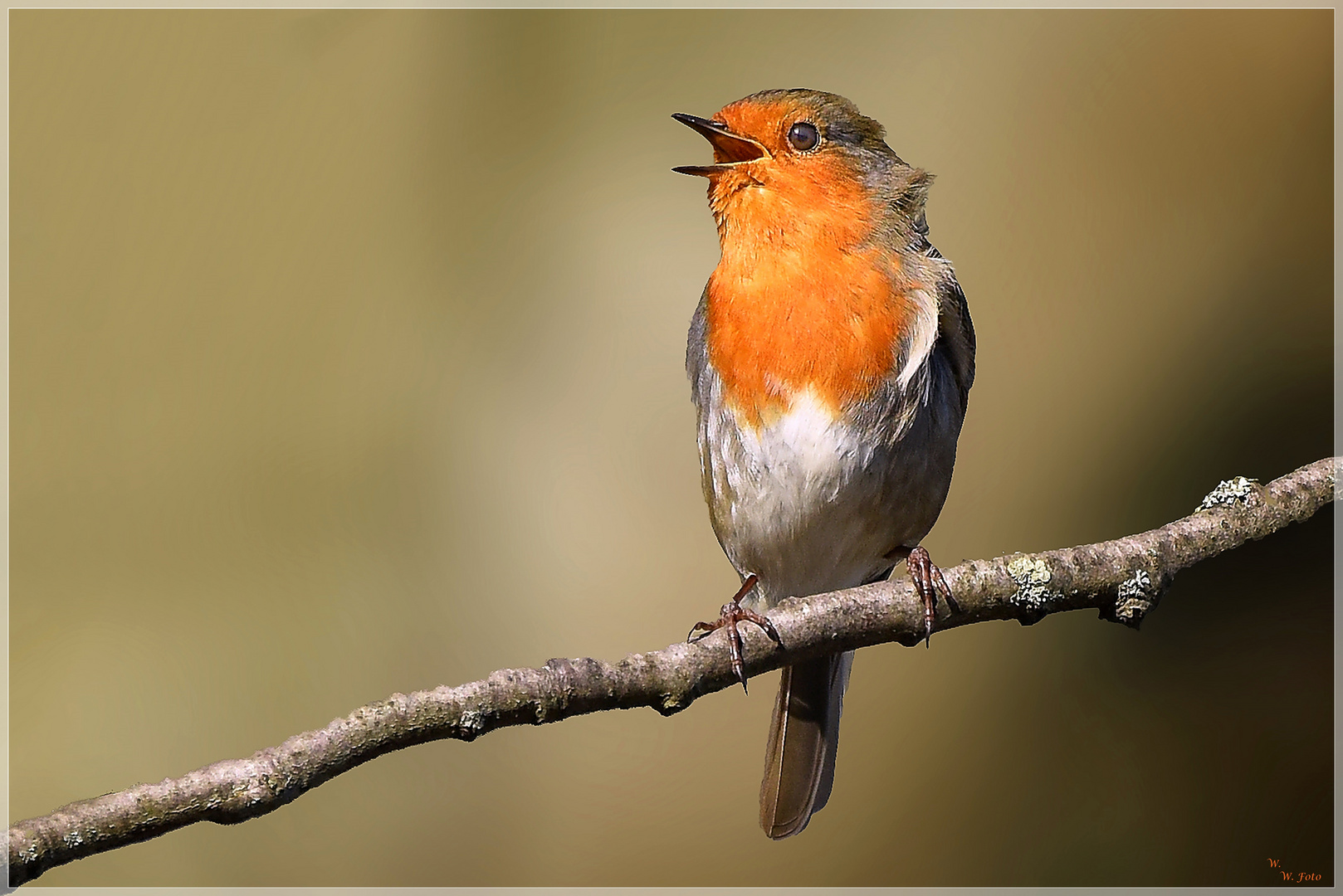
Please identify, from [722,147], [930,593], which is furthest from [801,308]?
[930,593]

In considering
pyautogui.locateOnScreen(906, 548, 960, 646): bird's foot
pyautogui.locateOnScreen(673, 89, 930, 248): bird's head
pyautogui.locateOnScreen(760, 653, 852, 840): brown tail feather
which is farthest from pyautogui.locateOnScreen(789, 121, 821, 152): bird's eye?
pyautogui.locateOnScreen(760, 653, 852, 840): brown tail feather

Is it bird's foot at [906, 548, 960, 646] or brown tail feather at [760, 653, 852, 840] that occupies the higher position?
bird's foot at [906, 548, 960, 646]

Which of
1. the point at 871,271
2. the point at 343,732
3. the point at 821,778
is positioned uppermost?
the point at 871,271

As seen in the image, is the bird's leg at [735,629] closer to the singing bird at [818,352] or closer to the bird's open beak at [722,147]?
the singing bird at [818,352]

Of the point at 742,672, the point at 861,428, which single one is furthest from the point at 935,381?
the point at 742,672

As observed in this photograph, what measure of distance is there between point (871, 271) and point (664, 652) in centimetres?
92

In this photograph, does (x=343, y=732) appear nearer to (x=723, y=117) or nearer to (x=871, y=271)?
(x=871, y=271)

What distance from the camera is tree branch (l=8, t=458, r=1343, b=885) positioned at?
49.8 inches

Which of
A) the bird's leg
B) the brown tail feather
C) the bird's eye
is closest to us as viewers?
the bird's leg

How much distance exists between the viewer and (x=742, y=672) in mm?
1600

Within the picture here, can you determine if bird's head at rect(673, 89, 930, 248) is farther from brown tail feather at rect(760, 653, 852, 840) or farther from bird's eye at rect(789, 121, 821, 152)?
brown tail feather at rect(760, 653, 852, 840)

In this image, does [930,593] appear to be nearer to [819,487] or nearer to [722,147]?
[819,487]

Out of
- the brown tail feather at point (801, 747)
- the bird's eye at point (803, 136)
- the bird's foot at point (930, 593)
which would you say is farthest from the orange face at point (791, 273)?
the brown tail feather at point (801, 747)

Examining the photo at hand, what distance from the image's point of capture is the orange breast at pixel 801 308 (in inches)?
78.5
